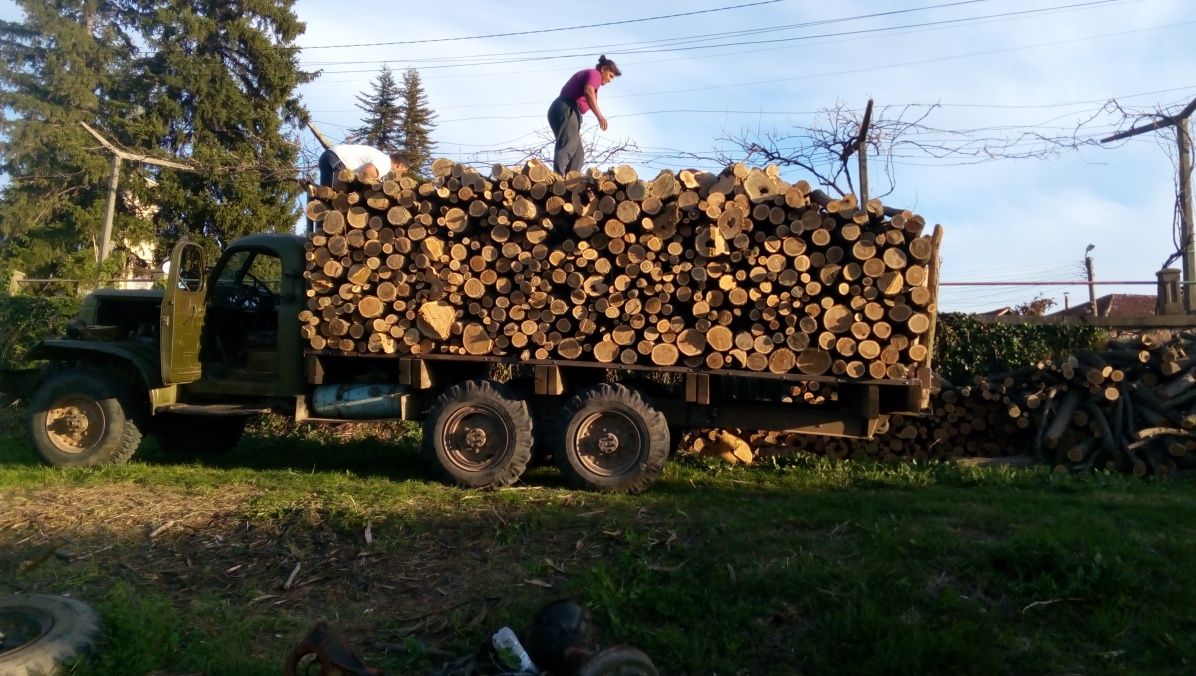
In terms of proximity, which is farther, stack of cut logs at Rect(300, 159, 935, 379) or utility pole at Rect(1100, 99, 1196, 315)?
utility pole at Rect(1100, 99, 1196, 315)

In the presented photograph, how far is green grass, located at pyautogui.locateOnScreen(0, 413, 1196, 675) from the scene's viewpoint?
14.2ft

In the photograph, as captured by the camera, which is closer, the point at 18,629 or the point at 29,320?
the point at 18,629

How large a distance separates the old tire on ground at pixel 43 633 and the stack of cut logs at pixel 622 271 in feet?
11.0

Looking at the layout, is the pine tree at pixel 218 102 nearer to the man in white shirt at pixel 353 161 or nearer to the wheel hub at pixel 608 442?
the man in white shirt at pixel 353 161

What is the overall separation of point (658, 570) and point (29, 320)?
12544 millimetres

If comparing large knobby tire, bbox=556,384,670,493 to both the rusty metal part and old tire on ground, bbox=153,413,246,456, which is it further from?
old tire on ground, bbox=153,413,246,456

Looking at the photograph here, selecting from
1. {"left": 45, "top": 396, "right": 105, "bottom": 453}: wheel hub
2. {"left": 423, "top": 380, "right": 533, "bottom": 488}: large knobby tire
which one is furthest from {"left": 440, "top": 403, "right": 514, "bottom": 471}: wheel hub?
{"left": 45, "top": 396, "right": 105, "bottom": 453}: wheel hub

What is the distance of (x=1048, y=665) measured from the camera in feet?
13.5

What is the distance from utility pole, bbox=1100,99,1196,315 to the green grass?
9.46 meters

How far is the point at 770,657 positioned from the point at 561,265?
12.5ft

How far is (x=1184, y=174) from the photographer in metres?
15.1

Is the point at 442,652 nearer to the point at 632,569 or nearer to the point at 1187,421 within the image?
the point at 632,569

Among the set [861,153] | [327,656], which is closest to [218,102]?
[861,153]

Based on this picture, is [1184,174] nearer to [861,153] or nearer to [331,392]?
[861,153]
